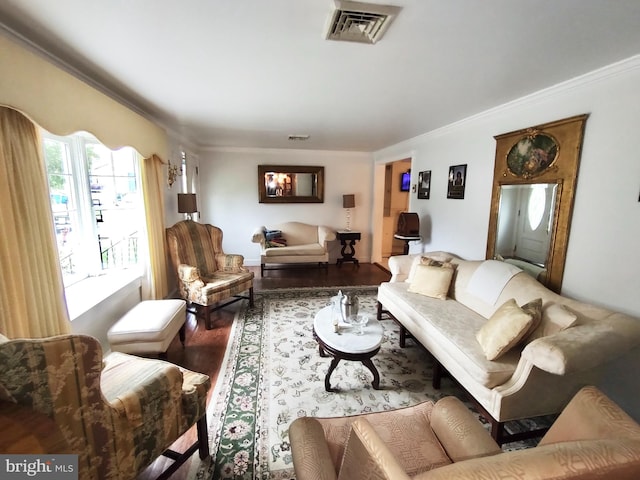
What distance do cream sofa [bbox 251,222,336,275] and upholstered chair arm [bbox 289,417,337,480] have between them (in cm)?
402

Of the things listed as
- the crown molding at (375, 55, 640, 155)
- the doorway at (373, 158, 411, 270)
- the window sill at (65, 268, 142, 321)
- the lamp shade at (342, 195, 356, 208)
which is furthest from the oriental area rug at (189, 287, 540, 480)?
the doorway at (373, 158, 411, 270)

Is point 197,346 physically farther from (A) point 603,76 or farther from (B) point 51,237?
(A) point 603,76

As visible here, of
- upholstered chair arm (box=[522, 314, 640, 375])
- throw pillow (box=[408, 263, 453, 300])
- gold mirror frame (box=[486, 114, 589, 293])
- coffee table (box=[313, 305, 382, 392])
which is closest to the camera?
upholstered chair arm (box=[522, 314, 640, 375])

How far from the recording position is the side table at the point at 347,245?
18.6 feet

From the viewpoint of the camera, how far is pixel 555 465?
605 millimetres

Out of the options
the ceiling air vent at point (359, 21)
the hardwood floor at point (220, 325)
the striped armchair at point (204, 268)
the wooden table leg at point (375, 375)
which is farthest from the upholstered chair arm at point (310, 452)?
the striped armchair at point (204, 268)

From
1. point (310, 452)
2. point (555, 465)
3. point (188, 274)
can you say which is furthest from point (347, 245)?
point (555, 465)

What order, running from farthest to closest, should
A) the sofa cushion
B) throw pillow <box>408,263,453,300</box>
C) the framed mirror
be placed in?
1. the framed mirror
2. the sofa cushion
3. throw pillow <box>408,263,453,300</box>

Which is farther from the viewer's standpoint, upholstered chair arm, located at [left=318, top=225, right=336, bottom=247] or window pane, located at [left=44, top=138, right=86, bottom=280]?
upholstered chair arm, located at [left=318, top=225, right=336, bottom=247]

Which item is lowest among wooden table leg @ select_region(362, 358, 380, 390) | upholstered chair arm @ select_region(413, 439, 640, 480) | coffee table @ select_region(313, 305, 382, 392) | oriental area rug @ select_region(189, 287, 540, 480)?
oriental area rug @ select_region(189, 287, 540, 480)

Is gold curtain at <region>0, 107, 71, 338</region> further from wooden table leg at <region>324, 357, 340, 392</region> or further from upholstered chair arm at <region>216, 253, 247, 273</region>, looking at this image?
upholstered chair arm at <region>216, 253, 247, 273</region>

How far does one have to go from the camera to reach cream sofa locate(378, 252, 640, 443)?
4.91 ft

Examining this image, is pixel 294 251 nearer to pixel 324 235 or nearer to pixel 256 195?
pixel 324 235

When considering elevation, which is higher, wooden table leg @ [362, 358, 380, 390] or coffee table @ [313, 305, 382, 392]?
coffee table @ [313, 305, 382, 392]
